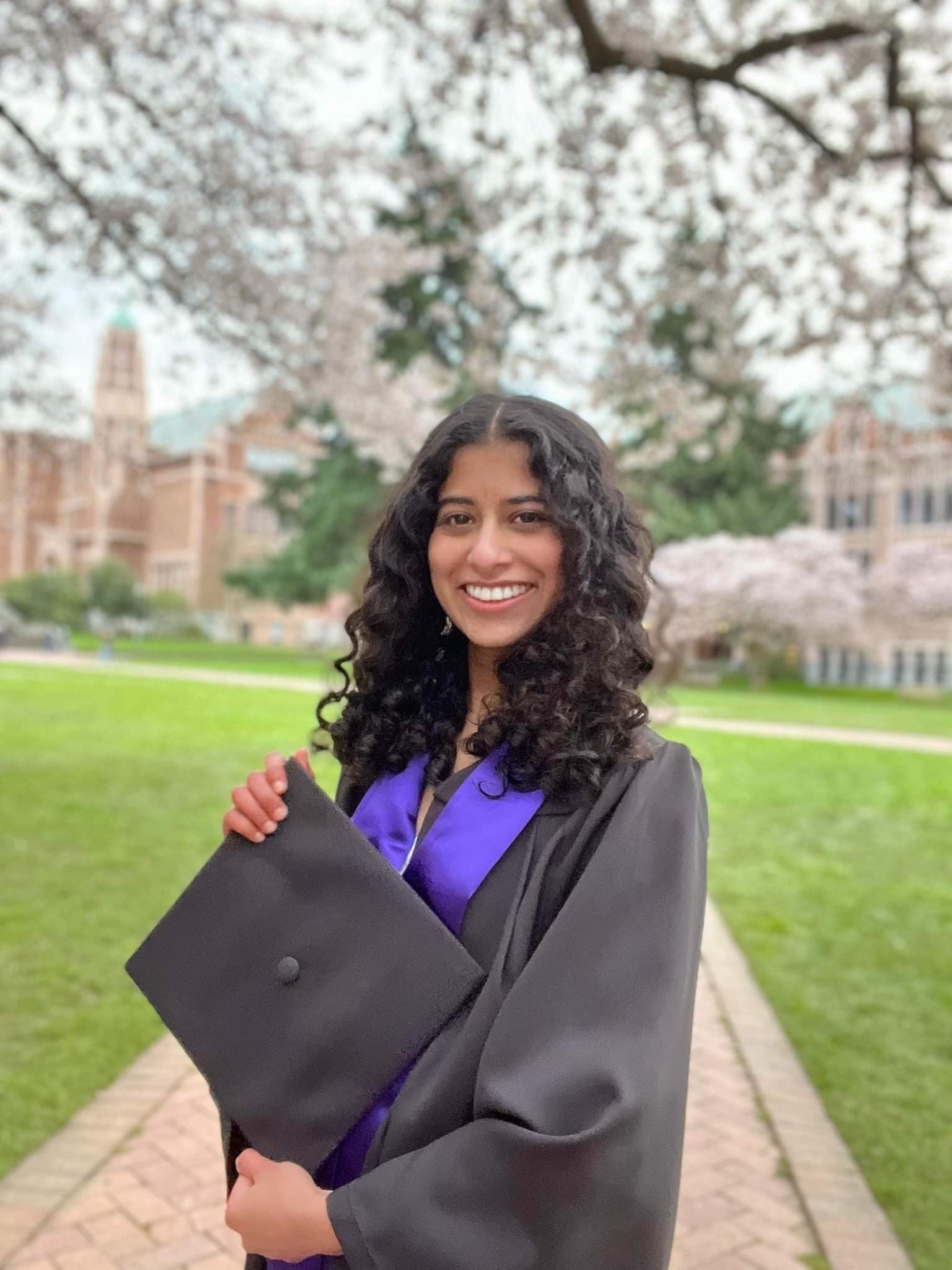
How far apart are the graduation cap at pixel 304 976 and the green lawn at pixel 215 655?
1016 inches

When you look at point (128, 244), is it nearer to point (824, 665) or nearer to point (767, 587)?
point (767, 587)

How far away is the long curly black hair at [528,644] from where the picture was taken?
1.41m

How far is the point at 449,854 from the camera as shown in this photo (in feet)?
4.49

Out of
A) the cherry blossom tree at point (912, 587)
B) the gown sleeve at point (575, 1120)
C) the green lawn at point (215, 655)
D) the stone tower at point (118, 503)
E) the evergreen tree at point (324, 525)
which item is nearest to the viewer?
the gown sleeve at point (575, 1120)

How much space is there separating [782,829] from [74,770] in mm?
6454

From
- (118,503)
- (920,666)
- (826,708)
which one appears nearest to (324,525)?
(826,708)

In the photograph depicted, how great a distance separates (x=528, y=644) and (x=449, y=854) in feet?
1.02

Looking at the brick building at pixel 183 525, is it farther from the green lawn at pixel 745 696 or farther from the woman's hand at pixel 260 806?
the woman's hand at pixel 260 806

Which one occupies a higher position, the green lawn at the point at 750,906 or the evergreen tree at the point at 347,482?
the evergreen tree at the point at 347,482

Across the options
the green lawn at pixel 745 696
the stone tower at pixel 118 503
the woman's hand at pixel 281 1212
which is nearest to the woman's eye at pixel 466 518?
the woman's hand at pixel 281 1212

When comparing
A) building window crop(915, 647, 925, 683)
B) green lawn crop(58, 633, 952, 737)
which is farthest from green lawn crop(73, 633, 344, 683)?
building window crop(915, 647, 925, 683)

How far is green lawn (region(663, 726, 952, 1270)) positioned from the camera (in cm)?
349

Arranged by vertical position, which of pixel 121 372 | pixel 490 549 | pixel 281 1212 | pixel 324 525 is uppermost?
pixel 121 372

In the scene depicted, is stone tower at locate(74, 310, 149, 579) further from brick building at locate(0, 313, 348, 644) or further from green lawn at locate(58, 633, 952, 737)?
green lawn at locate(58, 633, 952, 737)
